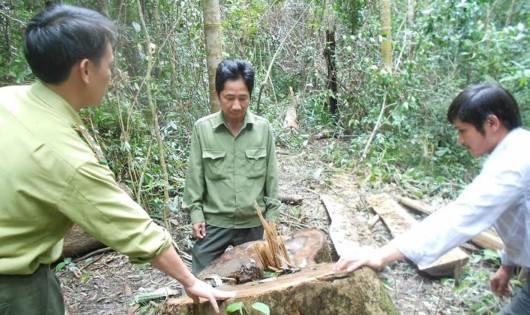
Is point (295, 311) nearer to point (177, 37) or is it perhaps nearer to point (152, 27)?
point (152, 27)

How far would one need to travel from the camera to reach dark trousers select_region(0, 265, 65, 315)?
1548mm

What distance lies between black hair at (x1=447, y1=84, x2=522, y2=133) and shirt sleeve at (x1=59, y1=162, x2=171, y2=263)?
1.65 m

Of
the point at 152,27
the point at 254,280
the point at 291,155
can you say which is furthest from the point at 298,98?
the point at 254,280

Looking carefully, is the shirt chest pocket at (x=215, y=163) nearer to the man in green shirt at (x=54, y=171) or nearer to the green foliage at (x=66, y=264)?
the man in green shirt at (x=54, y=171)

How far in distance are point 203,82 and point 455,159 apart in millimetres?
4374

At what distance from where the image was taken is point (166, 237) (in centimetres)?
165

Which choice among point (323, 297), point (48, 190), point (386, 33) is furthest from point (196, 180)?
point (386, 33)

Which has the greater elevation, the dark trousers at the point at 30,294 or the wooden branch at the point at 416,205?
the dark trousers at the point at 30,294

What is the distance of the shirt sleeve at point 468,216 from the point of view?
6.10 ft

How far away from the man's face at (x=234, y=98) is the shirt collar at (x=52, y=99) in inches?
57.2

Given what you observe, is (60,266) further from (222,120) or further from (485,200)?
(485,200)

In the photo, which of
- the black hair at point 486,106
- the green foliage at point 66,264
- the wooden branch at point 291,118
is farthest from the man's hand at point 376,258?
the wooden branch at point 291,118

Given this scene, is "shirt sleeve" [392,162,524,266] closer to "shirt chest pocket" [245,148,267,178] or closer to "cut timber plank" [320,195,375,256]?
"shirt chest pocket" [245,148,267,178]

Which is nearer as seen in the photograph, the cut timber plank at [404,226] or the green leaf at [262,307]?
the green leaf at [262,307]
